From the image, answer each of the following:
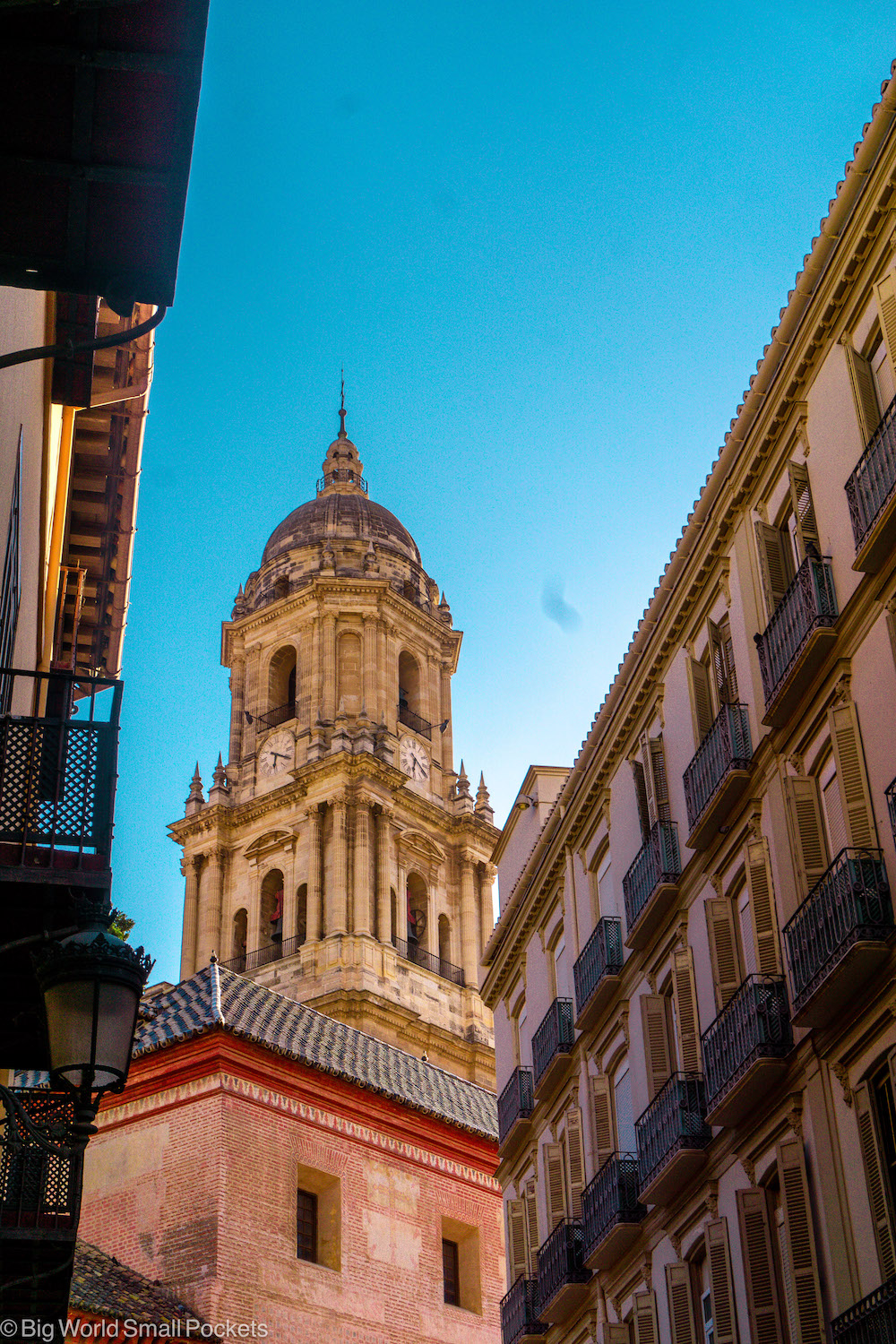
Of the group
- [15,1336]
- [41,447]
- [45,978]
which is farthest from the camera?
[41,447]

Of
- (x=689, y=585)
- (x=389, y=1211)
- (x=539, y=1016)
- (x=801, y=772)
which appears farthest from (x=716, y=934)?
(x=389, y=1211)

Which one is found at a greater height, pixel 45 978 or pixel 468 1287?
pixel 468 1287

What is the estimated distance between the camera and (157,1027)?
28.3m

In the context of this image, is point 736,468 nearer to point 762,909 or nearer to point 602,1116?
point 762,909

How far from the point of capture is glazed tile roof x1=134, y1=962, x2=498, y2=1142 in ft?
90.7

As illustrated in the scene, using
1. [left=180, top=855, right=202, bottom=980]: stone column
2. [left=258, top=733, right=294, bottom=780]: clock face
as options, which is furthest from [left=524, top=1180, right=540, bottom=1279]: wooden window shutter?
[left=258, top=733, right=294, bottom=780]: clock face

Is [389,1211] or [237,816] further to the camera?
[237,816]

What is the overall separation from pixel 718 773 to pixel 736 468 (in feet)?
12.2

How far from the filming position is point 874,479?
15.9 meters

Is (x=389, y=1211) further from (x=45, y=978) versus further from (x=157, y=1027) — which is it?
(x=45, y=978)

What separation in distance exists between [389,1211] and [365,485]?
47920 millimetres

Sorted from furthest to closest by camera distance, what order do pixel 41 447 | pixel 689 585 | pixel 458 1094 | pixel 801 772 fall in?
1. pixel 458 1094
2. pixel 689 585
3. pixel 801 772
4. pixel 41 447

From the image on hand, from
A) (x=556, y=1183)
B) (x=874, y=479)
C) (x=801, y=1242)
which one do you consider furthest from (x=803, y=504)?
(x=556, y=1183)

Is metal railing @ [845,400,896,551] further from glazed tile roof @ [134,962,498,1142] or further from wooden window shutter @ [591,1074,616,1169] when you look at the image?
glazed tile roof @ [134,962,498,1142]
